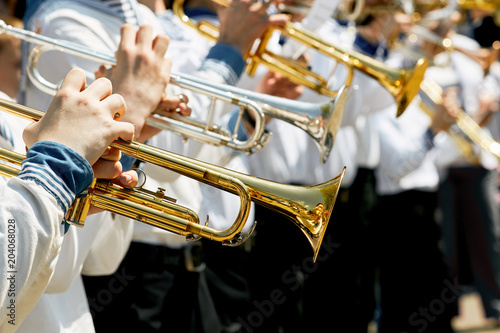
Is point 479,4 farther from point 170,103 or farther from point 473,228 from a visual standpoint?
point 170,103

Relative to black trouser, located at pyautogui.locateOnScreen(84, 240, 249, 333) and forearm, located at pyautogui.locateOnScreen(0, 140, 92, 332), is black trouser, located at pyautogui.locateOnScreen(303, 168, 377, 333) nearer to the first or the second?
black trouser, located at pyautogui.locateOnScreen(84, 240, 249, 333)

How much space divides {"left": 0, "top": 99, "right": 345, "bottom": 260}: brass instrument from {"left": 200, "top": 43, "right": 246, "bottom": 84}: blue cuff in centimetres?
68

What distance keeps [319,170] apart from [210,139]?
1612 mm

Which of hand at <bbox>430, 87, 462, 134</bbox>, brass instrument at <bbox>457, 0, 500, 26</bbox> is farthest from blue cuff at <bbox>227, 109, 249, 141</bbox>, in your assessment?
brass instrument at <bbox>457, 0, 500, 26</bbox>

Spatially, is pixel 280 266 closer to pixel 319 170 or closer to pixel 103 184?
pixel 319 170

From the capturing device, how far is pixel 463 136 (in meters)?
4.62

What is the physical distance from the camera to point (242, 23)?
7.64ft

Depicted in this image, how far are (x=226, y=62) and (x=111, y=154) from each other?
0.85 m

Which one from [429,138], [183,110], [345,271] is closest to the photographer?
[183,110]

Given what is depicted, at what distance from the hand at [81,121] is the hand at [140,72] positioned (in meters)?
0.40

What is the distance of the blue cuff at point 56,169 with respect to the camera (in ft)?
3.92

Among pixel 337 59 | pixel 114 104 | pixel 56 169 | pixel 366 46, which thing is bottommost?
pixel 56 169

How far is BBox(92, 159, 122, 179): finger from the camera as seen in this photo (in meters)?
1.44

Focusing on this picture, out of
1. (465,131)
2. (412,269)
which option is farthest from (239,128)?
(465,131)
